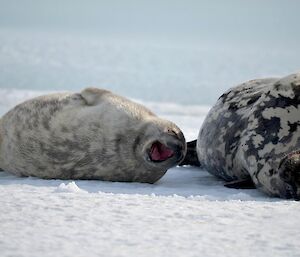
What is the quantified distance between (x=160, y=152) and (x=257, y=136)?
0.59 meters

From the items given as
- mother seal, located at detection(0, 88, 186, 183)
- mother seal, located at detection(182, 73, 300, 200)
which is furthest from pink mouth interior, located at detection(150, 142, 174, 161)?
mother seal, located at detection(182, 73, 300, 200)

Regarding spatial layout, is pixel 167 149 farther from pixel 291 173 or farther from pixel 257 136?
pixel 291 173

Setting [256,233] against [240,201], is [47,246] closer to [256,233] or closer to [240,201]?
[256,233]

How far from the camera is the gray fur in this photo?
10.5ft

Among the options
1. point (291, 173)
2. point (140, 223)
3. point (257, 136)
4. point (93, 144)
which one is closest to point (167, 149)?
point (93, 144)

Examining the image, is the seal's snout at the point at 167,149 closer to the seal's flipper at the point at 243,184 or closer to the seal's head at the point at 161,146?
the seal's head at the point at 161,146

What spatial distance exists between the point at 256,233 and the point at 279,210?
1.42 ft

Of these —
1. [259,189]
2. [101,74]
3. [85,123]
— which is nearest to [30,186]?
[85,123]

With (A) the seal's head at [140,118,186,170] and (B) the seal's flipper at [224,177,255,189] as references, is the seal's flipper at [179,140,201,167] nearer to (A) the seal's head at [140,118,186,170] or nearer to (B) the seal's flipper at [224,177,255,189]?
(A) the seal's head at [140,118,186,170]

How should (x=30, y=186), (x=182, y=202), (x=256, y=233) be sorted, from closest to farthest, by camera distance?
1. (x=256, y=233)
2. (x=182, y=202)
3. (x=30, y=186)

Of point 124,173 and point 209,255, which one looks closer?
point 209,255

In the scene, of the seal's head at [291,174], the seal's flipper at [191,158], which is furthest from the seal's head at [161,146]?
the seal's flipper at [191,158]

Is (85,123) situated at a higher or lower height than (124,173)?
higher

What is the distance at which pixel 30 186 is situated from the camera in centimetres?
312
